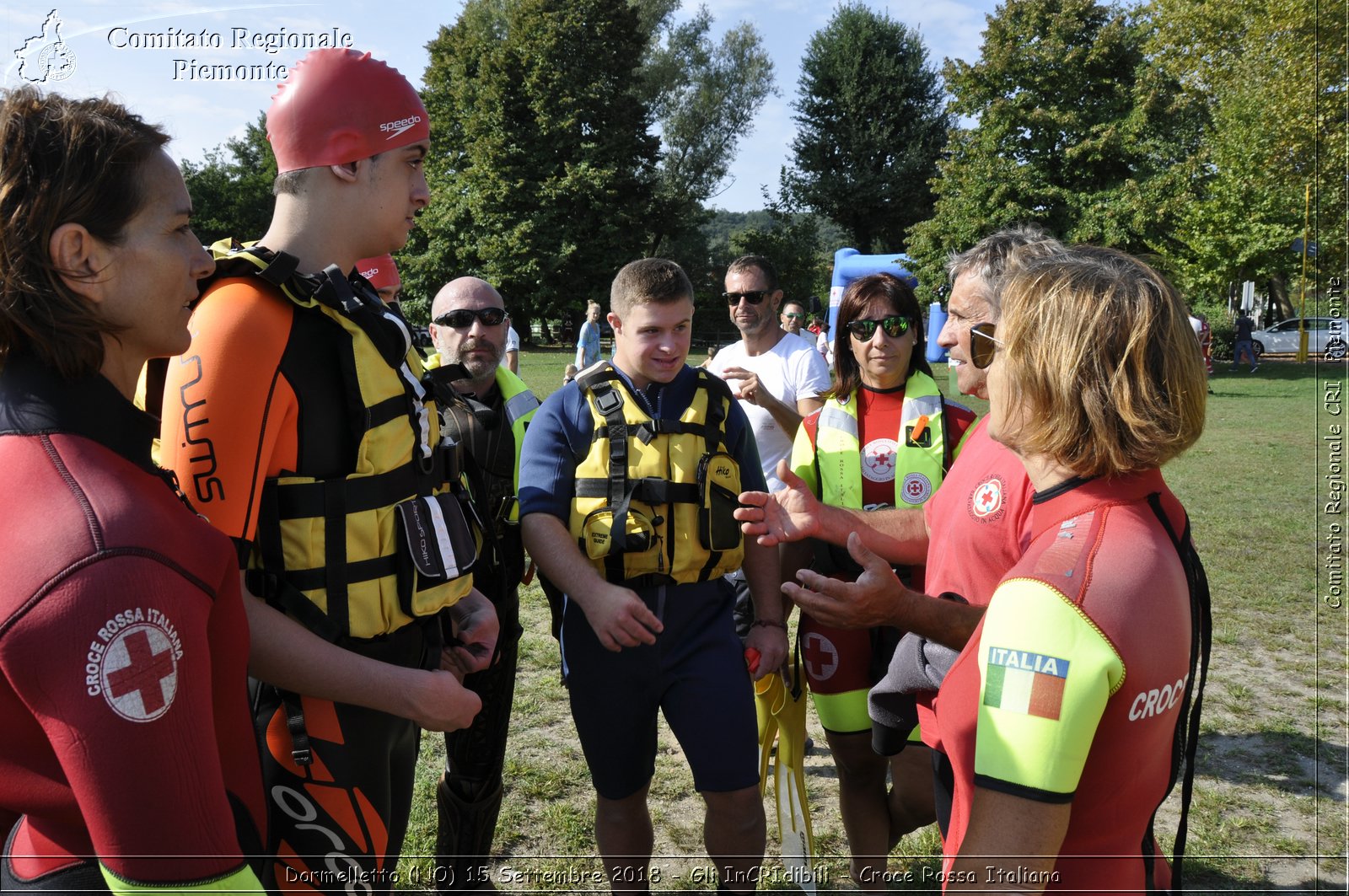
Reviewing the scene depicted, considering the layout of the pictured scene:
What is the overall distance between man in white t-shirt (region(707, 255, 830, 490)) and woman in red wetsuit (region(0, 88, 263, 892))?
3549mm

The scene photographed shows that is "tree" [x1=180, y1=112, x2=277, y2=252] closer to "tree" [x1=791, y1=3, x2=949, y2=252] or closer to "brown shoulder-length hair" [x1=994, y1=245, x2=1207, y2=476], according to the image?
"tree" [x1=791, y1=3, x2=949, y2=252]

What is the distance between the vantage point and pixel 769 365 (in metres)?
5.63

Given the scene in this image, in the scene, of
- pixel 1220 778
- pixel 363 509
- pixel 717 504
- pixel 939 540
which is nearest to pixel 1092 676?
pixel 939 540

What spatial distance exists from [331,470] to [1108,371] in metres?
1.76

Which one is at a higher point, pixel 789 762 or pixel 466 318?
pixel 466 318

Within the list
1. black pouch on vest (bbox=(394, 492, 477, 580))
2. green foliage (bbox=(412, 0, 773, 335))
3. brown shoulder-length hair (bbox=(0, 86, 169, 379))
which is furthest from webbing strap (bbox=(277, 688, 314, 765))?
green foliage (bbox=(412, 0, 773, 335))

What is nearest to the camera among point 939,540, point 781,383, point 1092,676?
point 1092,676

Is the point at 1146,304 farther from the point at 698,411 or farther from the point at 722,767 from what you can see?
the point at 722,767

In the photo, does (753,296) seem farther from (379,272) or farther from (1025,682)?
(1025,682)

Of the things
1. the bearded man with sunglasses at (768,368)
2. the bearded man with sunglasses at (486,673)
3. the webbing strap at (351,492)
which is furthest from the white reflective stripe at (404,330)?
the bearded man with sunglasses at (768,368)

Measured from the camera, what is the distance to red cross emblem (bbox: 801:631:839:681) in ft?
12.7

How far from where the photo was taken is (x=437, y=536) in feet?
7.11

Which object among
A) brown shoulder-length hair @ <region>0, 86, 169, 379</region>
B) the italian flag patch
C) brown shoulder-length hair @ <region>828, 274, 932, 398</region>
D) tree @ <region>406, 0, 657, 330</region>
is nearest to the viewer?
brown shoulder-length hair @ <region>0, 86, 169, 379</region>

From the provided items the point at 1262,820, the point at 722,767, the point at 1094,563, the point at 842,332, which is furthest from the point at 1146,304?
the point at 1262,820
